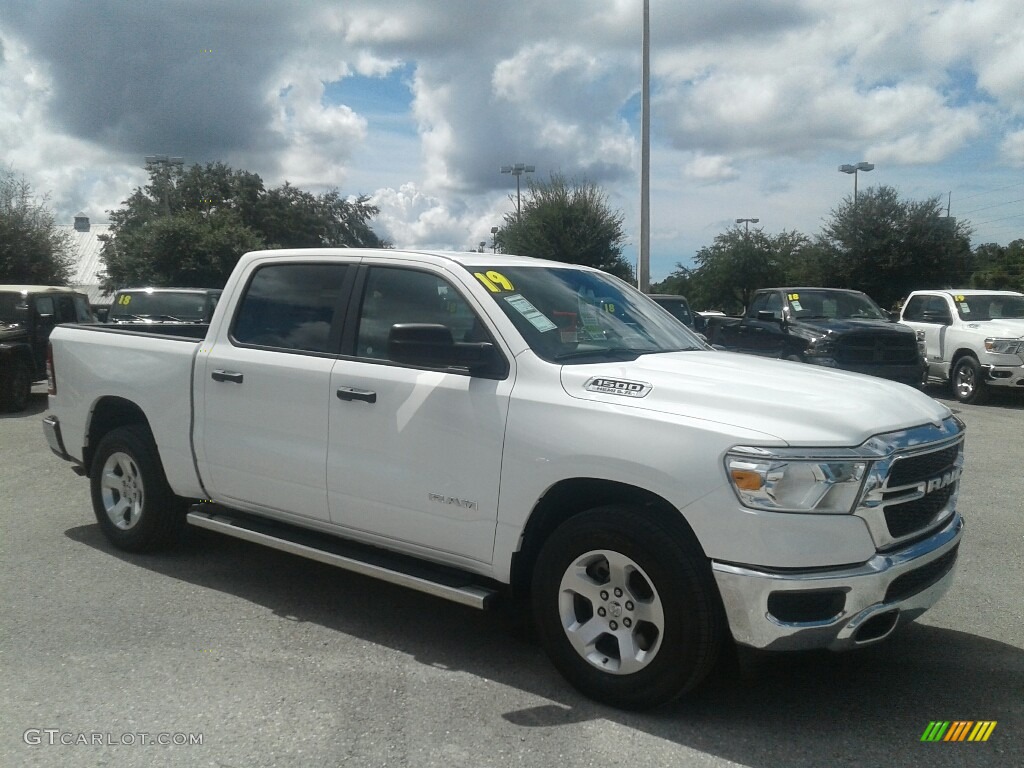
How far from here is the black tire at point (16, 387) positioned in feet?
44.5

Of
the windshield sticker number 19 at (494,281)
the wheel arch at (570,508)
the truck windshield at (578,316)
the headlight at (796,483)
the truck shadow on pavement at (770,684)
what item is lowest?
the truck shadow on pavement at (770,684)

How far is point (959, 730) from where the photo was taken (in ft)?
12.1

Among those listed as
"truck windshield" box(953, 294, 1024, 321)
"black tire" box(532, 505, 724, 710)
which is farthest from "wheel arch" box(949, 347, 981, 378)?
"black tire" box(532, 505, 724, 710)

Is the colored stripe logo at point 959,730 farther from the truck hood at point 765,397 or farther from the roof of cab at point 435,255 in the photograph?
the roof of cab at point 435,255

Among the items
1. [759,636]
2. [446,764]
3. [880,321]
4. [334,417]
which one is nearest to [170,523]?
[334,417]

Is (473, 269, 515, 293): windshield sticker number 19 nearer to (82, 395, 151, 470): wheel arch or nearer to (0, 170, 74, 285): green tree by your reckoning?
(82, 395, 151, 470): wheel arch

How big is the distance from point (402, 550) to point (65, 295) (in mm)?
12920

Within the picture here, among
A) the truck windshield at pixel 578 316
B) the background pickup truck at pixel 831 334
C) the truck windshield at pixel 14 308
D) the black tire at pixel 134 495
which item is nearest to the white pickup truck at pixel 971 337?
the background pickup truck at pixel 831 334

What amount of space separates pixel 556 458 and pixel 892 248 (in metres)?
30.6

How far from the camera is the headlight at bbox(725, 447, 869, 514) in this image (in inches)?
135

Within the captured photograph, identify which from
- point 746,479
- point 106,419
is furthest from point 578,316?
point 106,419

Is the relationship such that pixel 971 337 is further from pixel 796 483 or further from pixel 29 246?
pixel 29 246

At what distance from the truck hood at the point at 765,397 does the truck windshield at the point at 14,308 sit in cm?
1287

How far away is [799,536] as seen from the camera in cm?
342
